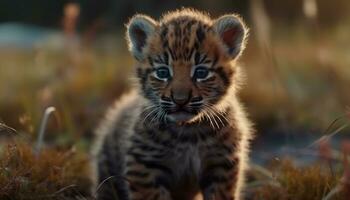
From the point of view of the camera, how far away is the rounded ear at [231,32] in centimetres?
670

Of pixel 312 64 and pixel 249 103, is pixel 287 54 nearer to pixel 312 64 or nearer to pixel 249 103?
pixel 312 64

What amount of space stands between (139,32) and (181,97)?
120 cm

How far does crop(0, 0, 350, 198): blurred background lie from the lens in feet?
30.2

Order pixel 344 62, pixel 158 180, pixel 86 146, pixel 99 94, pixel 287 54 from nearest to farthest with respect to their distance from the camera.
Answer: pixel 158 180
pixel 86 146
pixel 99 94
pixel 344 62
pixel 287 54

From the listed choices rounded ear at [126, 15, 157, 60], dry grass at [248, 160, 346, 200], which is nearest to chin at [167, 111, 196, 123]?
dry grass at [248, 160, 346, 200]

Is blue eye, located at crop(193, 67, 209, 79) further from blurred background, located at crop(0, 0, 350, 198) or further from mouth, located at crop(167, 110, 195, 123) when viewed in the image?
blurred background, located at crop(0, 0, 350, 198)

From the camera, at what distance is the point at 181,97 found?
595 cm

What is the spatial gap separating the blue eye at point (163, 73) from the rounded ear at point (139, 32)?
17.3 inches

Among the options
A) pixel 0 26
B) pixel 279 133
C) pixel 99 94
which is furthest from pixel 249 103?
pixel 0 26

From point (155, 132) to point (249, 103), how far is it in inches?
242

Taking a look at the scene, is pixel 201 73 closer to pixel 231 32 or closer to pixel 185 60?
pixel 185 60

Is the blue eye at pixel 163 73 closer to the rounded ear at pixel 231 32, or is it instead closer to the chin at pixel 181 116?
the chin at pixel 181 116

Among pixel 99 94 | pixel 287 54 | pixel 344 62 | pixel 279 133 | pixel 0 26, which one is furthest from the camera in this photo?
pixel 0 26

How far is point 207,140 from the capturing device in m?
6.46
